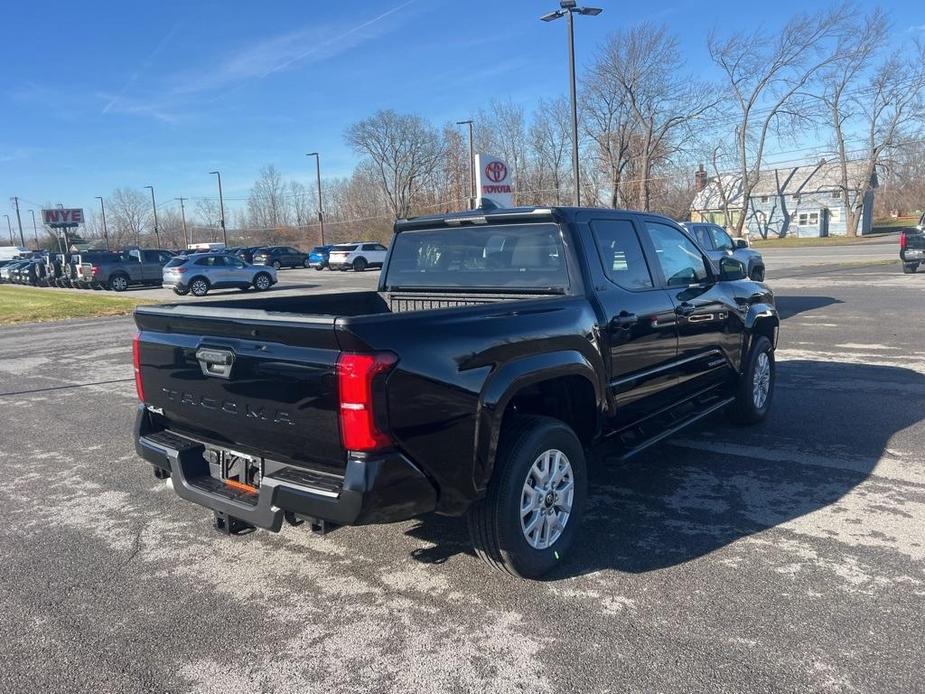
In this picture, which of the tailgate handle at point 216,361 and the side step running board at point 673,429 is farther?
the side step running board at point 673,429

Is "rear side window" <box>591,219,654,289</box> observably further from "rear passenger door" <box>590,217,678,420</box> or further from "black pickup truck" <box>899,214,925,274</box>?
"black pickup truck" <box>899,214,925,274</box>

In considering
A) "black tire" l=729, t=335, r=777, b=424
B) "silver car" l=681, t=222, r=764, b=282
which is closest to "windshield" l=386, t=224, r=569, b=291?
"black tire" l=729, t=335, r=777, b=424

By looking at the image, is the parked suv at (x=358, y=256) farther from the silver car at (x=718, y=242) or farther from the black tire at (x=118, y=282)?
the silver car at (x=718, y=242)

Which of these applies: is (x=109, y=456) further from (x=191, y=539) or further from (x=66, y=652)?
(x=66, y=652)

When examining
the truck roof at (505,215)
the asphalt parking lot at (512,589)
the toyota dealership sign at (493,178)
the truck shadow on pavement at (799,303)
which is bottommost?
the asphalt parking lot at (512,589)

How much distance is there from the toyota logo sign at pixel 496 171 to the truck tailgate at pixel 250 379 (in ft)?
30.2

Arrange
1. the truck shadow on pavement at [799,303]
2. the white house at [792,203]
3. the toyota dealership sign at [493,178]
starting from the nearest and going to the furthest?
the toyota dealership sign at [493,178]
the truck shadow on pavement at [799,303]
the white house at [792,203]

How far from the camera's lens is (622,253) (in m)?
4.71

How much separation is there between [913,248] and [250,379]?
22635mm

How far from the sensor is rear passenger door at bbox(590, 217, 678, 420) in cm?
433

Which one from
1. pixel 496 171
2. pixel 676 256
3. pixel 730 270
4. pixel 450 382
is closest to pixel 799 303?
pixel 496 171

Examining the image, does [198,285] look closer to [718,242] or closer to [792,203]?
[718,242]

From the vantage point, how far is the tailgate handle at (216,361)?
3344 mm

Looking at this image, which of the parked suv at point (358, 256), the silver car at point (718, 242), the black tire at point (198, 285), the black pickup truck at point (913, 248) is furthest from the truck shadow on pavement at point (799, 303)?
the parked suv at point (358, 256)
